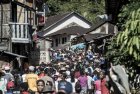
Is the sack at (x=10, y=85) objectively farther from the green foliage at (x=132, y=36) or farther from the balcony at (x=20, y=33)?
the balcony at (x=20, y=33)

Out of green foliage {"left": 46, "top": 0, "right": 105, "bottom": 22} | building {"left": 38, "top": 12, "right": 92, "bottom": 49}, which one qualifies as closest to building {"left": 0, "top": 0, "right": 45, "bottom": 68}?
building {"left": 38, "top": 12, "right": 92, "bottom": 49}

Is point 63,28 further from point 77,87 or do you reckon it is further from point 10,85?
Result: point 10,85

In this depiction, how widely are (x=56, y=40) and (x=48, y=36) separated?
145 cm

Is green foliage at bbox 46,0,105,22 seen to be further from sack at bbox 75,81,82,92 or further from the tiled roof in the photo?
sack at bbox 75,81,82,92

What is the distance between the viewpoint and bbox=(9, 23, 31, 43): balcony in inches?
1535

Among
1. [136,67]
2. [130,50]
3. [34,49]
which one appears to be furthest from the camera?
[34,49]

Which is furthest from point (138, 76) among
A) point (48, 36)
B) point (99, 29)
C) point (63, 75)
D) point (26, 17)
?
point (48, 36)

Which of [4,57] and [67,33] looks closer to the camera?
[4,57]

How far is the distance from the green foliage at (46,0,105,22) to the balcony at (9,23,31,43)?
5753 cm

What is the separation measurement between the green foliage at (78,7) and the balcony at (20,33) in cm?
5753

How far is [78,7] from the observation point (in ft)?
338

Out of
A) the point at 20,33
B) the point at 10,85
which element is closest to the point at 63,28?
the point at 20,33

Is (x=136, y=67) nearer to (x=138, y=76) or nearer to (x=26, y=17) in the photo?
(x=138, y=76)

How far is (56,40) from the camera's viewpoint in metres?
80.0
